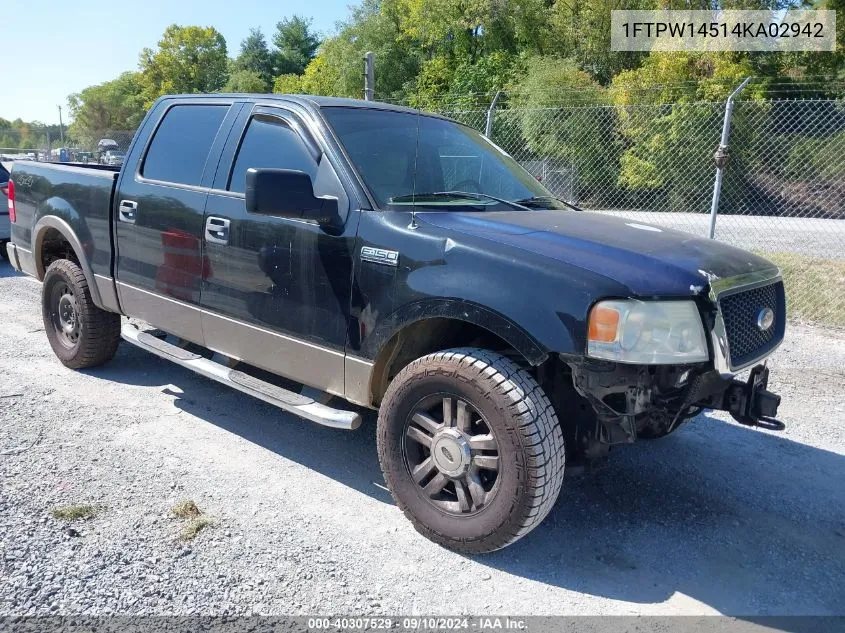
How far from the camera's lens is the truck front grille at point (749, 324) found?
10.0 feet

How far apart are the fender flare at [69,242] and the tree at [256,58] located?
2532 inches

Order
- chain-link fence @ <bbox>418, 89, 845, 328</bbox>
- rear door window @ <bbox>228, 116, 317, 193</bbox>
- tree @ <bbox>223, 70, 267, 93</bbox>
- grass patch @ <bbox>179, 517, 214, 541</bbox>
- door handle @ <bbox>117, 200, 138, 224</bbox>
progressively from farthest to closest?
tree @ <bbox>223, 70, 267, 93</bbox> < chain-link fence @ <bbox>418, 89, 845, 328</bbox> < door handle @ <bbox>117, 200, 138, 224</bbox> < rear door window @ <bbox>228, 116, 317, 193</bbox> < grass patch @ <bbox>179, 517, 214, 541</bbox>

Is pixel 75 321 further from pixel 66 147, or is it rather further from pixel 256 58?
pixel 256 58

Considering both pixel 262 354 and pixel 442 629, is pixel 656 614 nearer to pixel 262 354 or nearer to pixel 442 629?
pixel 442 629

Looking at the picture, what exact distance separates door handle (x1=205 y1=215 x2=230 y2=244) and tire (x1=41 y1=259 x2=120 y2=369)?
1.67m

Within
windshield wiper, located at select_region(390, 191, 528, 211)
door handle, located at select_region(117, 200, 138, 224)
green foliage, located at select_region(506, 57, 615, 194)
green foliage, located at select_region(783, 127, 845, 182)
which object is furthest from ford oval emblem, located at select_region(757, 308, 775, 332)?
green foliage, located at select_region(783, 127, 845, 182)

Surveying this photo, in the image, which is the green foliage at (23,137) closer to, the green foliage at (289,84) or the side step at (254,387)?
the green foliage at (289,84)

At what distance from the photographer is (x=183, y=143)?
4.66 m

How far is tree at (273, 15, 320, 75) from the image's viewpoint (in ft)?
218

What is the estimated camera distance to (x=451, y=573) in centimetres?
308

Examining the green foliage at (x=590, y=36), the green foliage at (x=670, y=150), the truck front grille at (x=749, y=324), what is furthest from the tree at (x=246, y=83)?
the truck front grille at (x=749, y=324)

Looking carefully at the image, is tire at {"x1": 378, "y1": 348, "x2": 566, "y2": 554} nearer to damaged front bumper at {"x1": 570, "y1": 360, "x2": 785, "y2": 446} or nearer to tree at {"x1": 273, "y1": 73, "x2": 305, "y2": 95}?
damaged front bumper at {"x1": 570, "y1": 360, "x2": 785, "y2": 446}

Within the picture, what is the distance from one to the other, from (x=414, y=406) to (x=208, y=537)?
1.12m

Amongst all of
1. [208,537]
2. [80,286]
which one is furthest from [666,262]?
[80,286]
